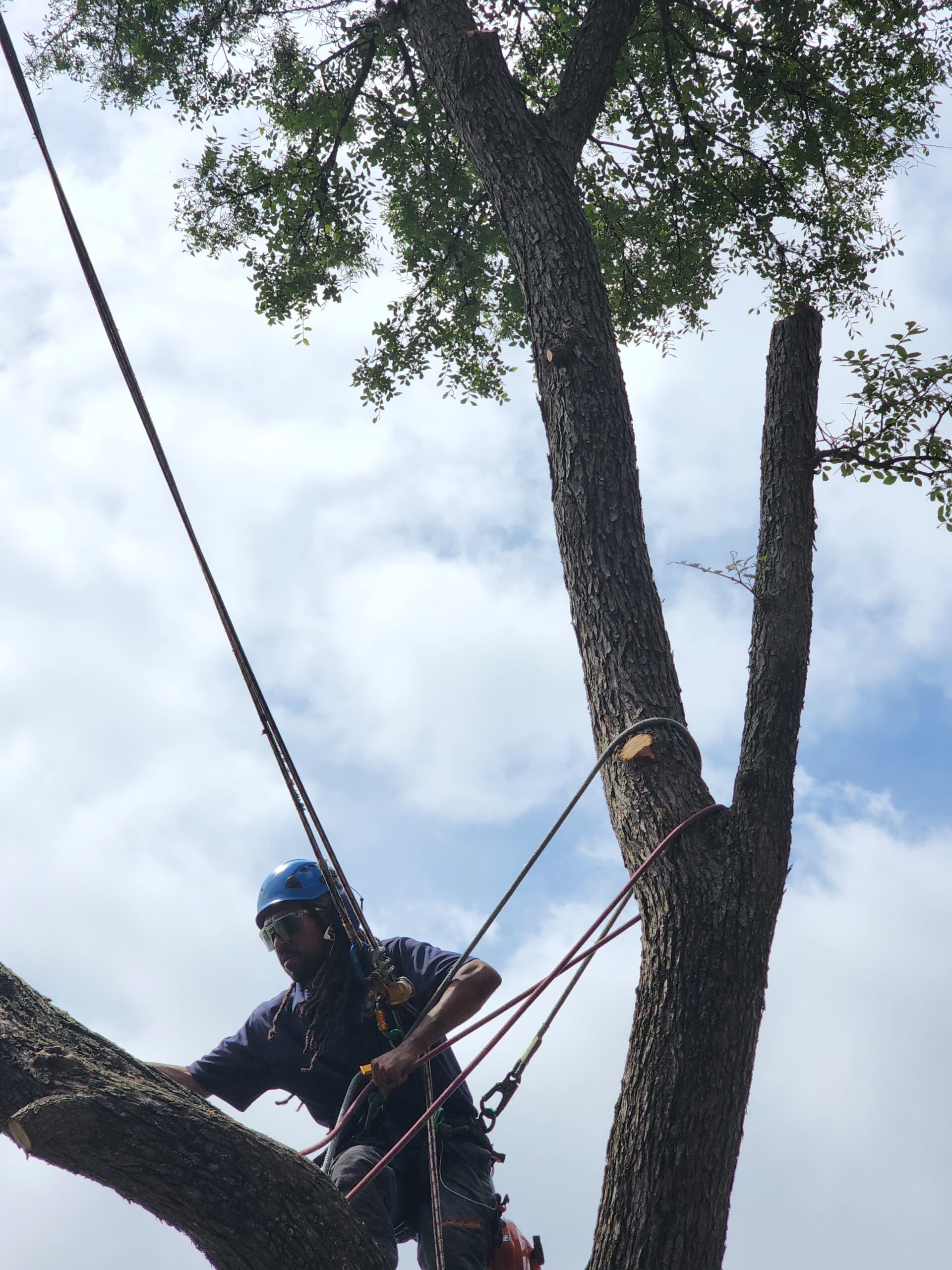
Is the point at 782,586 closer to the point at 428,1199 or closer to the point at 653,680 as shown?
the point at 653,680

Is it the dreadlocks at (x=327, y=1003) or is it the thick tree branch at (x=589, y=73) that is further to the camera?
the thick tree branch at (x=589, y=73)

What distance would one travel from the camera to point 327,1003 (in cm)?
387

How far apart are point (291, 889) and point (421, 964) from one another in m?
0.66

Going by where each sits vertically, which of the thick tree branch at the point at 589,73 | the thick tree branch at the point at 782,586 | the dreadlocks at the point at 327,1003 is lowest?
the dreadlocks at the point at 327,1003

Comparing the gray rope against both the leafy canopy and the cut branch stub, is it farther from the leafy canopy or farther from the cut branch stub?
the leafy canopy

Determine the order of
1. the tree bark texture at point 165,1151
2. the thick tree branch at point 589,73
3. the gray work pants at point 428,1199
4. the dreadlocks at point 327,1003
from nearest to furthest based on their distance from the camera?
the tree bark texture at point 165,1151, the gray work pants at point 428,1199, the dreadlocks at point 327,1003, the thick tree branch at point 589,73

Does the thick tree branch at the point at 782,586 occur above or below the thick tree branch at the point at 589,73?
below

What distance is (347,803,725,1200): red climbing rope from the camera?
3035 mm

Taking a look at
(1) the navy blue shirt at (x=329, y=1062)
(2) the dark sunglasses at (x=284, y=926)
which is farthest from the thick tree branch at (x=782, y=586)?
(2) the dark sunglasses at (x=284, y=926)

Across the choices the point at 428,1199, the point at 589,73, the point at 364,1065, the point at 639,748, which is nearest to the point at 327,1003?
the point at 364,1065

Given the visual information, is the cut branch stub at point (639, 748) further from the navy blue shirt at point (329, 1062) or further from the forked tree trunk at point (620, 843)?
the navy blue shirt at point (329, 1062)

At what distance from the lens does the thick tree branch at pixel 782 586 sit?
3.36 m

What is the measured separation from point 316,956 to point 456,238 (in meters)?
5.82

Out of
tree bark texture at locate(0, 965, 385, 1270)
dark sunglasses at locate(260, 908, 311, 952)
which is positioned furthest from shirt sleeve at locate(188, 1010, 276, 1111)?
tree bark texture at locate(0, 965, 385, 1270)
